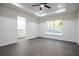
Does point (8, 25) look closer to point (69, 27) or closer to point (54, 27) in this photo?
point (54, 27)

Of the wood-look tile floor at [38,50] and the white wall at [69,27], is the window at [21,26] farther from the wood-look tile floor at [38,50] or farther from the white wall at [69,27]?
the white wall at [69,27]

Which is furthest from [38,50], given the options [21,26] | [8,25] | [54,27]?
[54,27]

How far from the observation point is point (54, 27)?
268 inches

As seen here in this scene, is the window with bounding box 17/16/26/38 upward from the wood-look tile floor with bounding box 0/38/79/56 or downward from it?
upward

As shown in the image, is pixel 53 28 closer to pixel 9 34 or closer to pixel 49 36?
pixel 49 36

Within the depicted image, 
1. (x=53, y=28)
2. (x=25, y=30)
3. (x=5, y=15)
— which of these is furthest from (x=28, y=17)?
(x=53, y=28)

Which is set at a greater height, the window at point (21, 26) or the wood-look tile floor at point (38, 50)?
the window at point (21, 26)

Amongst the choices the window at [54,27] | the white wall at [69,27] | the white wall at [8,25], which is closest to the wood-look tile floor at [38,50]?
the white wall at [8,25]

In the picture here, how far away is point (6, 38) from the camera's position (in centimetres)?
416

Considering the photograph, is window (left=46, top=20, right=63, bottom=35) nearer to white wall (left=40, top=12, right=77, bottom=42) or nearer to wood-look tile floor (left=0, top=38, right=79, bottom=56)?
white wall (left=40, top=12, right=77, bottom=42)

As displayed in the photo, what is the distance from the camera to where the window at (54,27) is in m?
6.26

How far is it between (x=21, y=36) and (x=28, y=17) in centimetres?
211

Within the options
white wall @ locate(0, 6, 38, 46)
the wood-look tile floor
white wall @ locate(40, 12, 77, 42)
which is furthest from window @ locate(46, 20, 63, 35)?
white wall @ locate(0, 6, 38, 46)

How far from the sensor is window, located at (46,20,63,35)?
626 centimetres
